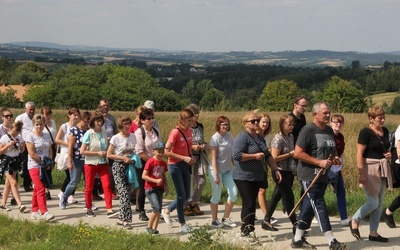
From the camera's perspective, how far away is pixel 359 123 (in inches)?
715

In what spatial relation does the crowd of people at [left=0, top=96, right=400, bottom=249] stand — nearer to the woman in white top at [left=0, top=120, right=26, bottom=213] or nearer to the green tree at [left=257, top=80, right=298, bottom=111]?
the woman in white top at [left=0, top=120, right=26, bottom=213]

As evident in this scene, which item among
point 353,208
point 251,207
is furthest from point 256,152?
point 353,208

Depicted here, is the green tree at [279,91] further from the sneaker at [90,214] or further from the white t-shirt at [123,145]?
the white t-shirt at [123,145]

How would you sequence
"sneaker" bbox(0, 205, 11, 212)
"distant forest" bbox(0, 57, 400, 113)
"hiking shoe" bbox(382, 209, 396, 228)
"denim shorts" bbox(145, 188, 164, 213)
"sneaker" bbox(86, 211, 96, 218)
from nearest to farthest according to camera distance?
"denim shorts" bbox(145, 188, 164, 213) < "hiking shoe" bbox(382, 209, 396, 228) < "sneaker" bbox(86, 211, 96, 218) < "sneaker" bbox(0, 205, 11, 212) < "distant forest" bbox(0, 57, 400, 113)

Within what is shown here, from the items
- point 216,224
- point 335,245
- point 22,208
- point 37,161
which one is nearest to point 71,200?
point 22,208

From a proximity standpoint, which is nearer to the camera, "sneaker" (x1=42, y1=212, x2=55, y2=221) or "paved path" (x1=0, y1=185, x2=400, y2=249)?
"paved path" (x1=0, y1=185, x2=400, y2=249)

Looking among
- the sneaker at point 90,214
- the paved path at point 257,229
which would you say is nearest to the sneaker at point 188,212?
the paved path at point 257,229

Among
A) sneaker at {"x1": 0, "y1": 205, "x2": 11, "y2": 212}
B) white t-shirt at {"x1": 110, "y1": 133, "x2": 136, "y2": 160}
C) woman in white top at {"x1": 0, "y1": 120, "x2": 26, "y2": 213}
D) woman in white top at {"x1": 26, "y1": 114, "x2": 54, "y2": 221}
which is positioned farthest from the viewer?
sneaker at {"x1": 0, "y1": 205, "x2": 11, "y2": 212}

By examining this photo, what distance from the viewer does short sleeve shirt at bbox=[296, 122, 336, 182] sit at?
7586 mm

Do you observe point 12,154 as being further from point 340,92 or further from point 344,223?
point 340,92

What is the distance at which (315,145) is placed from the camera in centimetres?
762

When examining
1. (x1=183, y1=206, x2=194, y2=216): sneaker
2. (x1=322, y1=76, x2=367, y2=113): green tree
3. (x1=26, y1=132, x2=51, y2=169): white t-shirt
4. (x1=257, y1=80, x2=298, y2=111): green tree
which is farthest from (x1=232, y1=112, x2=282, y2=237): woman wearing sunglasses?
(x1=257, y1=80, x2=298, y2=111): green tree

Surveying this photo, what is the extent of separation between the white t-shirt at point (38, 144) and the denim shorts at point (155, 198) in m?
2.15

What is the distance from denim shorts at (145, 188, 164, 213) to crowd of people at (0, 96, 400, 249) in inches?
0.5
